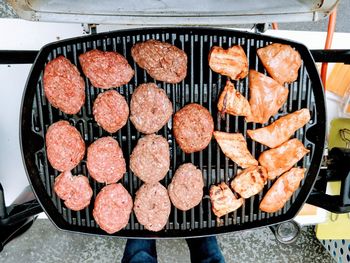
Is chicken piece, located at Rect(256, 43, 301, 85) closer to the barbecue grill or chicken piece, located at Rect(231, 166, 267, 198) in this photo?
the barbecue grill

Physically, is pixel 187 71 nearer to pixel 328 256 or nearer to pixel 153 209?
pixel 153 209

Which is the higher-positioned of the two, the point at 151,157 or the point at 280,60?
the point at 280,60

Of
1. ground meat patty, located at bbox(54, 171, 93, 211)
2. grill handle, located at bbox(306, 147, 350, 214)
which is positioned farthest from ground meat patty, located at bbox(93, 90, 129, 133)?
grill handle, located at bbox(306, 147, 350, 214)

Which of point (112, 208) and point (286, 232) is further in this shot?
point (286, 232)

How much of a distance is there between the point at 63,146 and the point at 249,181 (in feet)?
1.44

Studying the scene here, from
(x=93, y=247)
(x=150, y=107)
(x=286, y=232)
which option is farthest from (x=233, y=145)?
(x=93, y=247)

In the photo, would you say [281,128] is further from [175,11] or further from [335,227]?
[335,227]

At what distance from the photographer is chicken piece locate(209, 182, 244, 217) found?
983mm

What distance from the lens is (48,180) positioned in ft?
3.21

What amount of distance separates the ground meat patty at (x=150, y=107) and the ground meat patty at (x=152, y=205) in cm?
15

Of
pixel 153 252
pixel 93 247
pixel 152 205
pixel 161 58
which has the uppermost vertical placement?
pixel 161 58

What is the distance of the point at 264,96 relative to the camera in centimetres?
96

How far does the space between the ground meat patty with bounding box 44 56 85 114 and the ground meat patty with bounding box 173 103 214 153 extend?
23 centimetres

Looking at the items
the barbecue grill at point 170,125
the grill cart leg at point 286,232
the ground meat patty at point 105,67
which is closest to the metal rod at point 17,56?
the barbecue grill at point 170,125
